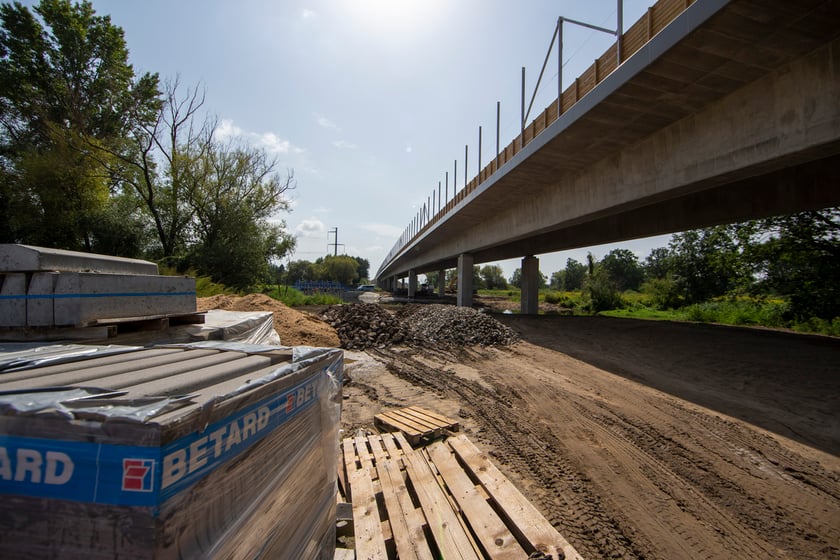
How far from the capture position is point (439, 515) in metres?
2.95

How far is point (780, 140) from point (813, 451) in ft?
16.0

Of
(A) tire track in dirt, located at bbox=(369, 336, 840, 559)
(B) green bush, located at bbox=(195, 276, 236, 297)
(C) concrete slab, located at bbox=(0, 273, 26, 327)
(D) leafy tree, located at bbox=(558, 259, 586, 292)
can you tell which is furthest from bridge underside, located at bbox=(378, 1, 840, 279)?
(D) leafy tree, located at bbox=(558, 259, 586, 292)

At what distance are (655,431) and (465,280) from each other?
1865 cm

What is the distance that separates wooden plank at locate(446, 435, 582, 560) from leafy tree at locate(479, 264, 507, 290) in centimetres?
9732

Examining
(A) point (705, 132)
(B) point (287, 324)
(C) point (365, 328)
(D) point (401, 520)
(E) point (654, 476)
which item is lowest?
(E) point (654, 476)

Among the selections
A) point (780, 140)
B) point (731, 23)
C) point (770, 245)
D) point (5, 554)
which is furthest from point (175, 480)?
point (770, 245)

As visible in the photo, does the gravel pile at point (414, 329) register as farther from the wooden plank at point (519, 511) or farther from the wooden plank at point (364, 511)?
the wooden plank at point (519, 511)

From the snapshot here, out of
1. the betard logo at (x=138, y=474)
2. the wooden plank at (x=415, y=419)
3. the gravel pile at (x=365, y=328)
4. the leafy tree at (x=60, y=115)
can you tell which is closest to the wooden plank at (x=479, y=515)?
the wooden plank at (x=415, y=419)

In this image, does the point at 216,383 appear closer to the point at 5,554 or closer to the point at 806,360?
the point at 5,554

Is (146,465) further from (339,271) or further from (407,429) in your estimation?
(339,271)

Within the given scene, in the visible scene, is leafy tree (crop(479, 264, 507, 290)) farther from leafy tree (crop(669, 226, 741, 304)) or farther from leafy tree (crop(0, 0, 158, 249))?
leafy tree (crop(0, 0, 158, 249))

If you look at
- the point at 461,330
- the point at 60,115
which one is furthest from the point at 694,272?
the point at 60,115

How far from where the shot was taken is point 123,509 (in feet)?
3.62

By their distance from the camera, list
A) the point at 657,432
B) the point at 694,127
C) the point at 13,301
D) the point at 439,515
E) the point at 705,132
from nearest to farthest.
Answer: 1. the point at 13,301
2. the point at 439,515
3. the point at 657,432
4. the point at 705,132
5. the point at 694,127
